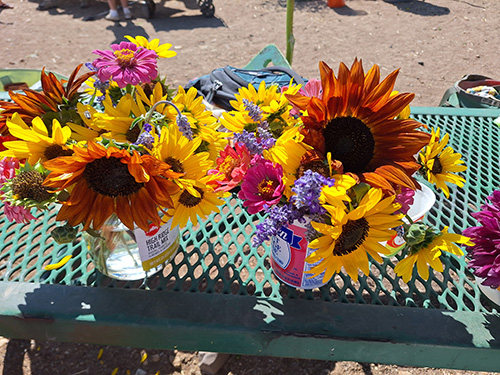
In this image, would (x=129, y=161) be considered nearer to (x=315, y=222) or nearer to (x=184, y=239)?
(x=315, y=222)

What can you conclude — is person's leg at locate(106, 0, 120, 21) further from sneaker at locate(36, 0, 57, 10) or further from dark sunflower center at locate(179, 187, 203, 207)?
dark sunflower center at locate(179, 187, 203, 207)

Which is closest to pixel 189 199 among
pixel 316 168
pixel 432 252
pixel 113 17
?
pixel 316 168

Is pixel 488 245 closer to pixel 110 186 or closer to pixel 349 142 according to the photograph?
pixel 349 142

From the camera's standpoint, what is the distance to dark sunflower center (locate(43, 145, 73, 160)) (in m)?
Answer: 0.62

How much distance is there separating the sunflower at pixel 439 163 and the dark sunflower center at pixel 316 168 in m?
0.22

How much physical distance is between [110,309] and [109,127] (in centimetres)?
40

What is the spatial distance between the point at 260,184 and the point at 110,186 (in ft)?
0.77

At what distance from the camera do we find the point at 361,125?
63cm

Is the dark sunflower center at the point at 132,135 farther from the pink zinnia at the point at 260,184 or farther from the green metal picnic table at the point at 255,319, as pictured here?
the green metal picnic table at the point at 255,319

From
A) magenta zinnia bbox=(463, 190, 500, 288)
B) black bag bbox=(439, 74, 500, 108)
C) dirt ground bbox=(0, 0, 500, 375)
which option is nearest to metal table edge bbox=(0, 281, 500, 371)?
magenta zinnia bbox=(463, 190, 500, 288)

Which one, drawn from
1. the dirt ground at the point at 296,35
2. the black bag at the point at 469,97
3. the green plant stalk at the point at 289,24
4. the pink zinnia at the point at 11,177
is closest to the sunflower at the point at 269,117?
the pink zinnia at the point at 11,177

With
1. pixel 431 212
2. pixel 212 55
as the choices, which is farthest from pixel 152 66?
pixel 212 55

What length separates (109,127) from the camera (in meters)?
0.68

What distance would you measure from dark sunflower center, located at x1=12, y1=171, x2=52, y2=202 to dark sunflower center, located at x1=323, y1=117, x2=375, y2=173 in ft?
1.51
